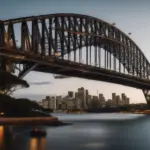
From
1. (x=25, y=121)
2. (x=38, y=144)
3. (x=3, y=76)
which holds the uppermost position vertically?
(x=3, y=76)

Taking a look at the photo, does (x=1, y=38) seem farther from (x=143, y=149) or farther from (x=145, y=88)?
(x=145, y=88)

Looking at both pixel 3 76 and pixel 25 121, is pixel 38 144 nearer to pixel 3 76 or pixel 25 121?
pixel 25 121

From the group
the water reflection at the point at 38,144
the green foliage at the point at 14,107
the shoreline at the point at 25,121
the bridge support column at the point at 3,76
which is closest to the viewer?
the water reflection at the point at 38,144

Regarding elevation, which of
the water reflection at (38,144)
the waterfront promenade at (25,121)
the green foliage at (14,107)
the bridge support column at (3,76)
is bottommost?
the water reflection at (38,144)

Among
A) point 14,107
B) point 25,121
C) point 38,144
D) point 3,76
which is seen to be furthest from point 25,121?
point 38,144

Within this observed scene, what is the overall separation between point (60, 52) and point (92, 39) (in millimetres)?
24208

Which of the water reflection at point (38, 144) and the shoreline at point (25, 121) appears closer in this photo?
the water reflection at point (38, 144)

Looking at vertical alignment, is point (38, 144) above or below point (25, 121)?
below

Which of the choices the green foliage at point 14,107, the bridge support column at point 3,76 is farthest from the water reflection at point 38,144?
the bridge support column at point 3,76

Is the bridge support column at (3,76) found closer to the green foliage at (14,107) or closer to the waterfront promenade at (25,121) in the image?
the green foliage at (14,107)

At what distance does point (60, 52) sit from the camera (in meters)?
94.4

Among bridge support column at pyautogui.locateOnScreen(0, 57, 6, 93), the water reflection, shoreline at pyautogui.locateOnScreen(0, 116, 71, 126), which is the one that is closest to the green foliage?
shoreline at pyautogui.locateOnScreen(0, 116, 71, 126)

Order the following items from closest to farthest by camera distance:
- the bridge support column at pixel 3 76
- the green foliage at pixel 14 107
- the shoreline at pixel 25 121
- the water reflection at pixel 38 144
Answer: the water reflection at pixel 38 144, the green foliage at pixel 14 107, the shoreline at pixel 25 121, the bridge support column at pixel 3 76

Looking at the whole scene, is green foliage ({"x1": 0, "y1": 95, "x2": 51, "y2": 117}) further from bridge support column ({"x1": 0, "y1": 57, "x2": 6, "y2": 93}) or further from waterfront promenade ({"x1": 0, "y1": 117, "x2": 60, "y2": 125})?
bridge support column ({"x1": 0, "y1": 57, "x2": 6, "y2": 93})
